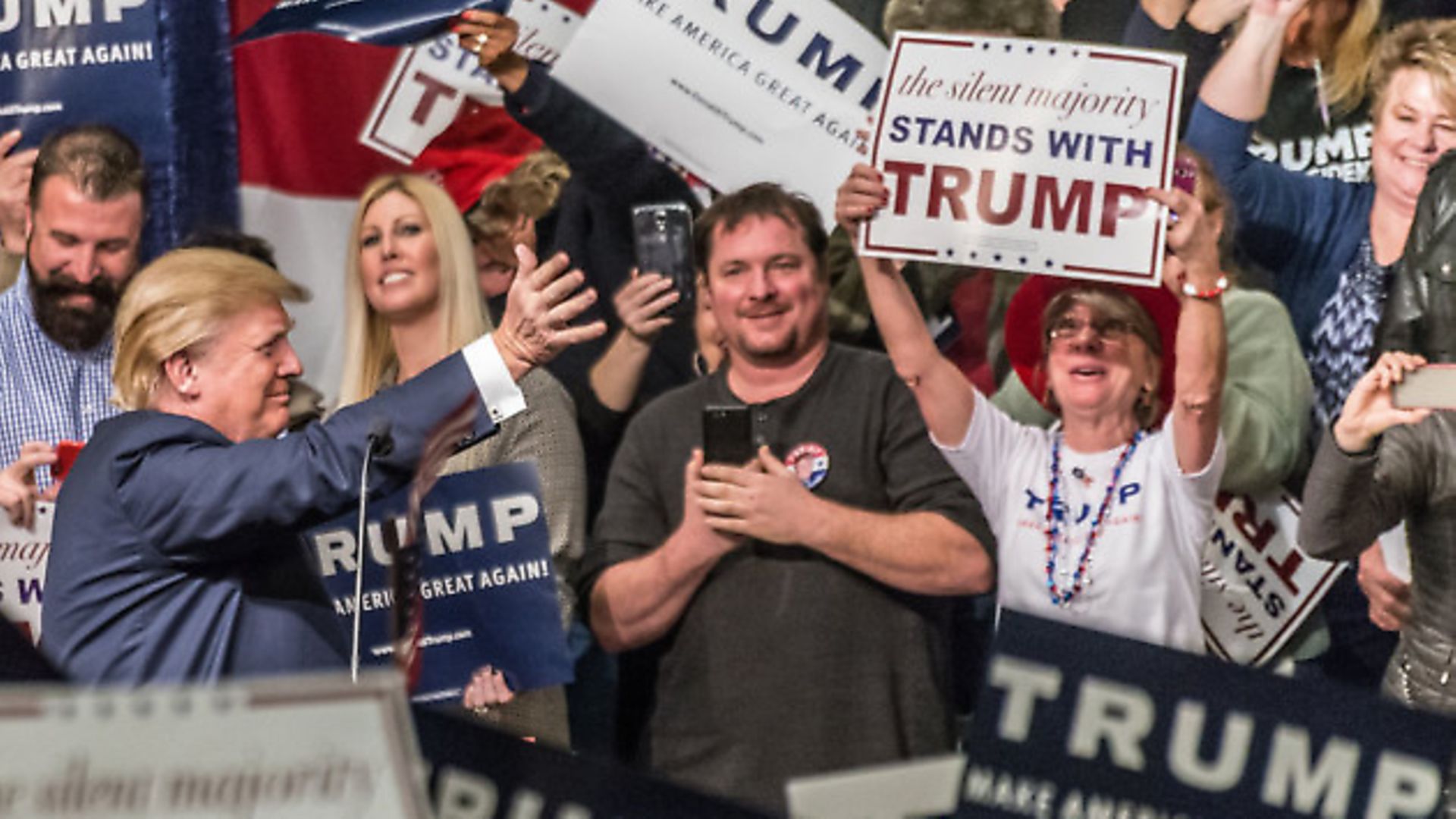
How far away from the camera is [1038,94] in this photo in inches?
144

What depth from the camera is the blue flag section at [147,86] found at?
412 centimetres

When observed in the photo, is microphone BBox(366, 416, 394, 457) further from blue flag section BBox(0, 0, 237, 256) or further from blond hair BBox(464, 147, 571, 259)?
blue flag section BBox(0, 0, 237, 256)

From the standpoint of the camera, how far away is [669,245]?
3828 mm

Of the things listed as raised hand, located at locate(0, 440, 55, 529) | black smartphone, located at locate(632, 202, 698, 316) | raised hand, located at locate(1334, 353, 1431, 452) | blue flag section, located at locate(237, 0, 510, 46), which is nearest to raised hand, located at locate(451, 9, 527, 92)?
blue flag section, located at locate(237, 0, 510, 46)

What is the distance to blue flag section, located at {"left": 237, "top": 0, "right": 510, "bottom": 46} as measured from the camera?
3.97 metres

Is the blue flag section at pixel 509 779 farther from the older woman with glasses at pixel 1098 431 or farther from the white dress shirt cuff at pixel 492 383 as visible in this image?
the older woman with glasses at pixel 1098 431

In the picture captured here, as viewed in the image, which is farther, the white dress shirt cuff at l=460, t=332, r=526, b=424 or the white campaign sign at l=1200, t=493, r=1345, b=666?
the white campaign sign at l=1200, t=493, r=1345, b=666

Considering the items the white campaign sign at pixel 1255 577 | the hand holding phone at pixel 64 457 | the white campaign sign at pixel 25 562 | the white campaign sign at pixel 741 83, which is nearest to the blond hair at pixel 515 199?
the white campaign sign at pixel 741 83

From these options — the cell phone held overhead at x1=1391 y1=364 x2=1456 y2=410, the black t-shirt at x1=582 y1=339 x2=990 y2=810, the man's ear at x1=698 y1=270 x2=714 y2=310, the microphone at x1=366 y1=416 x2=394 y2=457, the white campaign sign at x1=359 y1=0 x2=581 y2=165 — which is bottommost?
the black t-shirt at x1=582 y1=339 x2=990 y2=810

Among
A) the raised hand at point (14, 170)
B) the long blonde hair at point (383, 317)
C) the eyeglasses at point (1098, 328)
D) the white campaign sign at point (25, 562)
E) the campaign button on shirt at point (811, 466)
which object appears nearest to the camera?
the eyeglasses at point (1098, 328)

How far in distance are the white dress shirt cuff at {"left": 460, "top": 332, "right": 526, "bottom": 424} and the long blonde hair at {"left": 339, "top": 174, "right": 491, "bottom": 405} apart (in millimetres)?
594

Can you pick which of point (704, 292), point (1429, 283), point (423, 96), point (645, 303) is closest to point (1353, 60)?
point (1429, 283)

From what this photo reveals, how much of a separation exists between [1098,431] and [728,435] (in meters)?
0.61

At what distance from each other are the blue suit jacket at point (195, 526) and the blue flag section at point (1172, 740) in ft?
5.35
